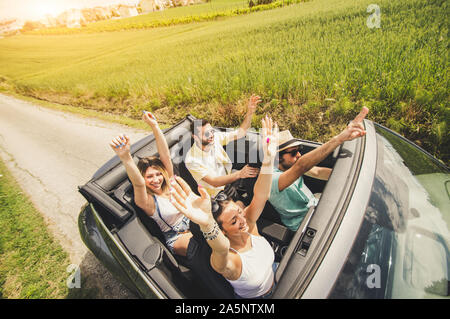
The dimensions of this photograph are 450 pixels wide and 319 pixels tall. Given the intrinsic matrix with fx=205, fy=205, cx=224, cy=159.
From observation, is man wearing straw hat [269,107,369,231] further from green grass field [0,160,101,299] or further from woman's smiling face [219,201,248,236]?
green grass field [0,160,101,299]

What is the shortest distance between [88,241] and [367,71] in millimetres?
5759

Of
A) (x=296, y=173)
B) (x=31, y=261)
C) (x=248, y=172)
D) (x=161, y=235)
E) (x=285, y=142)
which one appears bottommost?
(x=31, y=261)

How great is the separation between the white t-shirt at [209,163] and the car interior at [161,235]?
188 millimetres

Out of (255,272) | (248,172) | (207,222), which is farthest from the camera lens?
(248,172)

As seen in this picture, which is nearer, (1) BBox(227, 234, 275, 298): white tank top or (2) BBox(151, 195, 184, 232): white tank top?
(1) BBox(227, 234, 275, 298): white tank top

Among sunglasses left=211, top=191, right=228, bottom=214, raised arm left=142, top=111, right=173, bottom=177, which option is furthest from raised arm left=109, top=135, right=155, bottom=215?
sunglasses left=211, top=191, right=228, bottom=214

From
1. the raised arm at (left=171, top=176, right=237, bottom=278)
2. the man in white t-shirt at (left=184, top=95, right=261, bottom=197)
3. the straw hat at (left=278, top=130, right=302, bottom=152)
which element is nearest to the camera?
the raised arm at (left=171, top=176, right=237, bottom=278)

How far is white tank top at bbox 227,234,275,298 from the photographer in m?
1.47

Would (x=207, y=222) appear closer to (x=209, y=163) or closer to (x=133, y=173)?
(x=133, y=173)

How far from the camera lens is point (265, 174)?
171cm

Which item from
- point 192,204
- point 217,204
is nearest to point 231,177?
point 217,204

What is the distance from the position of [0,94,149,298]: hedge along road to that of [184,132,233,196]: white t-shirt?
162 centimetres

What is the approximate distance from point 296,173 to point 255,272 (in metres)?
0.88
